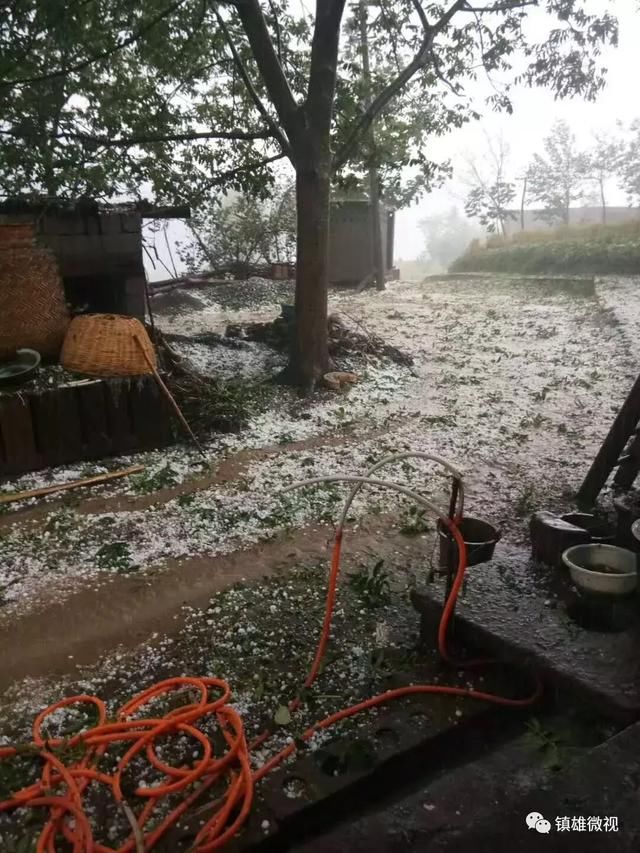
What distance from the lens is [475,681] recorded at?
264 cm

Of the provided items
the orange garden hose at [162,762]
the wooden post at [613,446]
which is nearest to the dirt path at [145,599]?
the orange garden hose at [162,762]

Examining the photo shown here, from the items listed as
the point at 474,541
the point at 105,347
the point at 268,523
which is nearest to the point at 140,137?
the point at 105,347

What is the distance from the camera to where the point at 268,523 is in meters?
4.26

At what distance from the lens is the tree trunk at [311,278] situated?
263 inches

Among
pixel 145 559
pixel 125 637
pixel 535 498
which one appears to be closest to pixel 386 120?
pixel 535 498

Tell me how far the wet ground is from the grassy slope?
24.5 feet

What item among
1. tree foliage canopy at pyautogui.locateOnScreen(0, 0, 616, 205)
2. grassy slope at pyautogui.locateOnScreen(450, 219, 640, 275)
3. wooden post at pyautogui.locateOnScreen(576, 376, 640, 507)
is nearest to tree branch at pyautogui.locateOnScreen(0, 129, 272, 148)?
tree foliage canopy at pyautogui.locateOnScreen(0, 0, 616, 205)

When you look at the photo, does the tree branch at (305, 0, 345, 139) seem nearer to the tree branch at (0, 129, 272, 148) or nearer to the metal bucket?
the tree branch at (0, 129, 272, 148)

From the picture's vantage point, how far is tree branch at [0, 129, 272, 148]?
537 cm

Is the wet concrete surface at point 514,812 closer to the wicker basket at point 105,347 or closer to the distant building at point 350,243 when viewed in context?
the wicker basket at point 105,347

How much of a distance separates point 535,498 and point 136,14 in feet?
21.7

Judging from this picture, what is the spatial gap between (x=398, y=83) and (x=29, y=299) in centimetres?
474

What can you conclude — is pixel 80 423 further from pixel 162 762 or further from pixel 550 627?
pixel 550 627

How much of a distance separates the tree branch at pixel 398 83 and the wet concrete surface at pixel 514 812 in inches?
261
